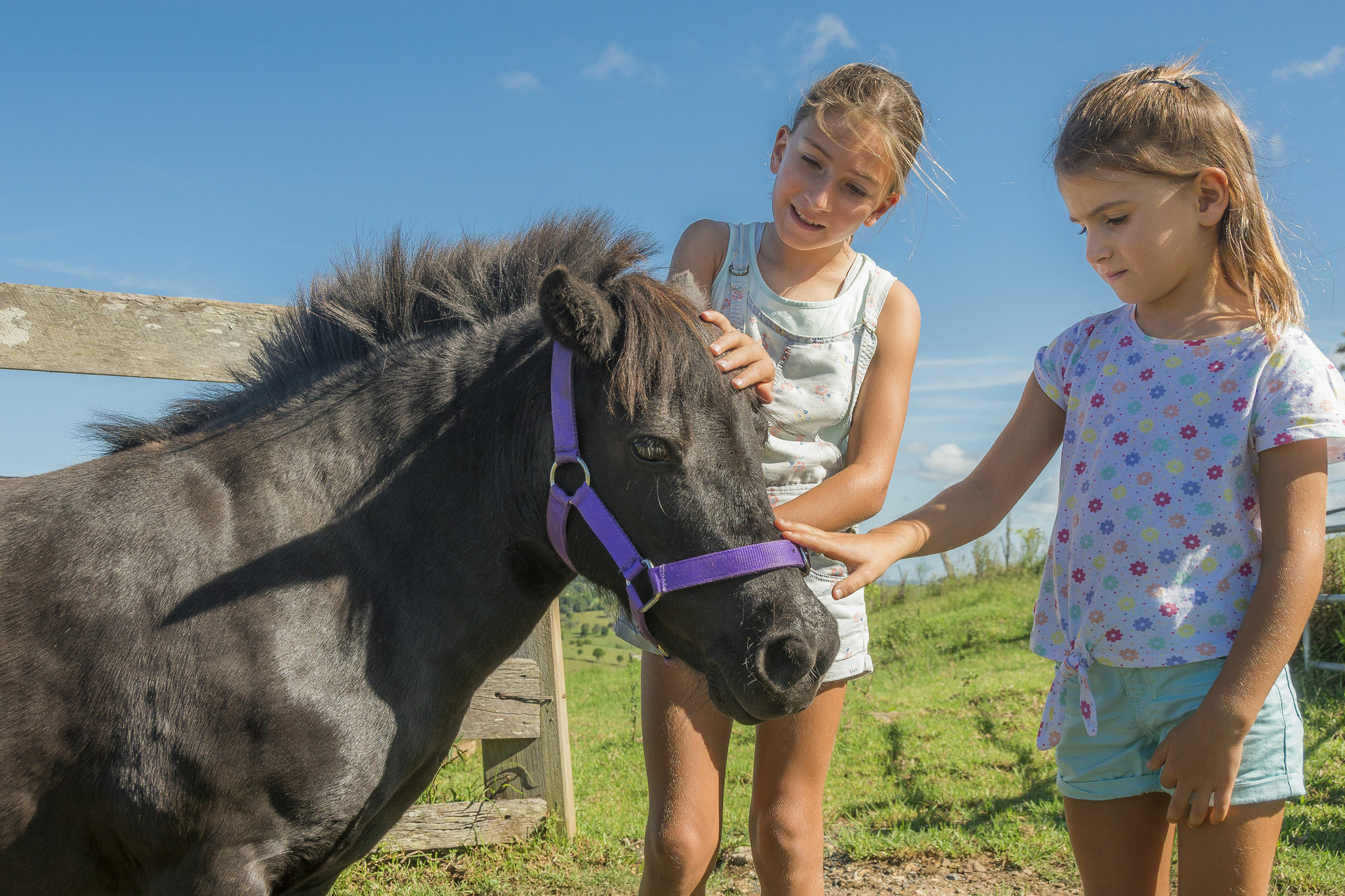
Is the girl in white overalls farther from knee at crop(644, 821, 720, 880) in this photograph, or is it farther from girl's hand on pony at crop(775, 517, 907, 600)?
girl's hand on pony at crop(775, 517, 907, 600)

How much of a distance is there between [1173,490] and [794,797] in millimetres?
1226

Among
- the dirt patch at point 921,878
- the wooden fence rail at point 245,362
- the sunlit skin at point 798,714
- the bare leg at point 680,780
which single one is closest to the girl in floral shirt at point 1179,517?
the sunlit skin at point 798,714

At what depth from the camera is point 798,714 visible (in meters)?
2.29

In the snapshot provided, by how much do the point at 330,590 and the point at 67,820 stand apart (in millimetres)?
776

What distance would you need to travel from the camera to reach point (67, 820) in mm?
1963

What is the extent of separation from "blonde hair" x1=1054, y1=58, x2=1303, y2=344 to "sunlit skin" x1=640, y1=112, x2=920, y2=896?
61 centimetres

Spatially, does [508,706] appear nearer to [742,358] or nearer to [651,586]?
[651,586]

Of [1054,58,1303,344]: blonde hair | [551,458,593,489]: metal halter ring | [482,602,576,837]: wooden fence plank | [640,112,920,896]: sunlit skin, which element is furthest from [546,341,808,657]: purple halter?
[482,602,576,837]: wooden fence plank

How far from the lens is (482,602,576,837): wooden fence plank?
439cm

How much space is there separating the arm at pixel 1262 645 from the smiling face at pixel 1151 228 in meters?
0.48

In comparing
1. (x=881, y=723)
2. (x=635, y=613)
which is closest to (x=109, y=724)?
(x=635, y=613)

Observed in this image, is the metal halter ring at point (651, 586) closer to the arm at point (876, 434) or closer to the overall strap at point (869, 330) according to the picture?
the arm at point (876, 434)

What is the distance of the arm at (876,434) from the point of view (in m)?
2.23

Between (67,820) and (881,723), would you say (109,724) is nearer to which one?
(67,820)
